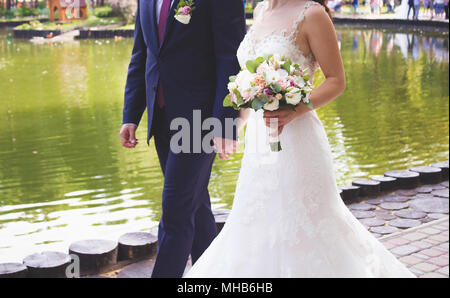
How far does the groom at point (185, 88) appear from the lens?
2.81m

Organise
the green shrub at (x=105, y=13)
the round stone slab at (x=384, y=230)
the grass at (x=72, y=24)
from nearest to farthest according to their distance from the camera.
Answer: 1. the round stone slab at (x=384, y=230)
2. the grass at (x=72, y=24)
3. the green shrub at (x=105, y=13)

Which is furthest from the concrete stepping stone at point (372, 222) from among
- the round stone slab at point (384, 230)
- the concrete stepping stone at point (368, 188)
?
the concrete stepping stone at point (368, 188)

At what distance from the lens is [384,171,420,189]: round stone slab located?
18.1ft

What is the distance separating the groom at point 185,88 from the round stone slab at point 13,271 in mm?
971

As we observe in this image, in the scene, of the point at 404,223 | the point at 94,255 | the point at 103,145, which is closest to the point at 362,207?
the point at 404,223

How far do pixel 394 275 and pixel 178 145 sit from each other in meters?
1.15

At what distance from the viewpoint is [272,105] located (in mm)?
2406

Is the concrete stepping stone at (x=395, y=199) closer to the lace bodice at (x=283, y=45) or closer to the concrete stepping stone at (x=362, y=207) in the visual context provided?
the concrete stepping stone at (x=362, y=207)

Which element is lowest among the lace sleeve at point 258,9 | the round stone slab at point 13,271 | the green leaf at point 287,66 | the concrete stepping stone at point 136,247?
the concrete stepping stone at point 136,247

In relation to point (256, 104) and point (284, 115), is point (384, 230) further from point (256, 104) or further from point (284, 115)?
point (256, 104)

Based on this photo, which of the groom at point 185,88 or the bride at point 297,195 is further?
the groom at point 185,88

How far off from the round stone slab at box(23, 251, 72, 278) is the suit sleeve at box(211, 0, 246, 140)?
1371 millimetres

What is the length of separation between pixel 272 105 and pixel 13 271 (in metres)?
1.91
